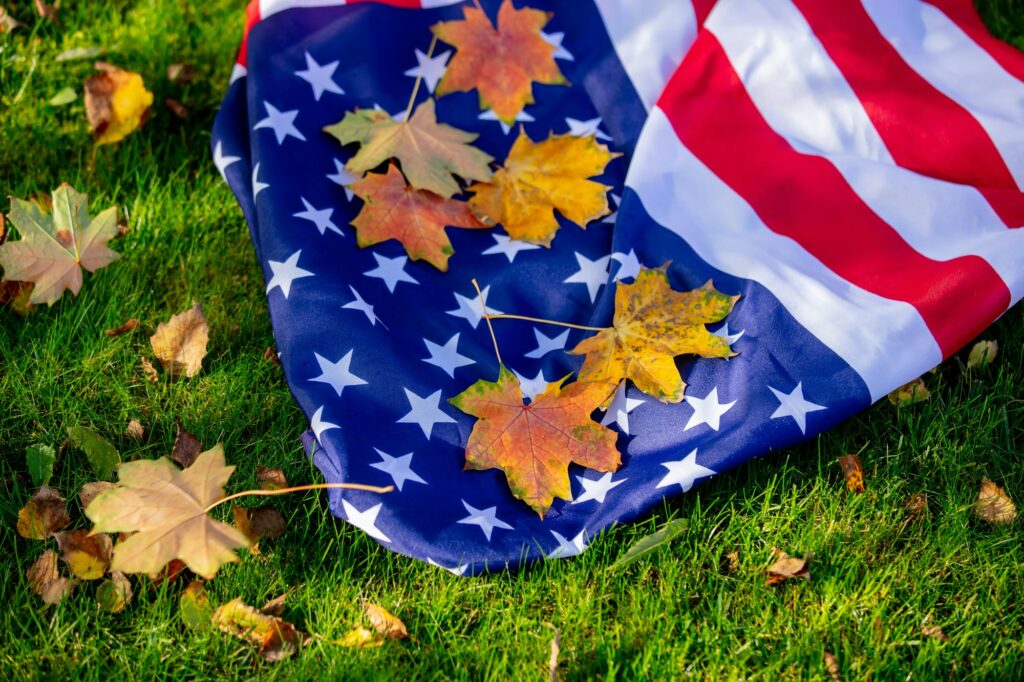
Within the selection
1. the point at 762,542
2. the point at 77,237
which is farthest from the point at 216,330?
the point at 762,542

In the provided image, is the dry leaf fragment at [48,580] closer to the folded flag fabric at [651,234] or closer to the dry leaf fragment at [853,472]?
the folded flag fabric at [651,234]

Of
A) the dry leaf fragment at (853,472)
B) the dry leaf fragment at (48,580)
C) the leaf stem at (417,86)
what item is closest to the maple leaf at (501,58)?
the leaf stem at (417,86)

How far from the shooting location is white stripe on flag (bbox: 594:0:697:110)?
199 centimetres

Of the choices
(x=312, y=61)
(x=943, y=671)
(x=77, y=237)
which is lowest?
(x=943, y=671)

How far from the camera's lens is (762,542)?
4.68 ft

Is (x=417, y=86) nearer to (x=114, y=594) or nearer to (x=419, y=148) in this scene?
(x=419, y=148)

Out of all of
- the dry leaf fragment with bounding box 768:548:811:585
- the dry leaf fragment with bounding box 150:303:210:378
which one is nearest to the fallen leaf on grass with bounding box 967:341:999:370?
the dry leaf fragment with bounding box 768:548:811:585

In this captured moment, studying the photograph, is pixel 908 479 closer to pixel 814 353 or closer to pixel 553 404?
pixel 814 353

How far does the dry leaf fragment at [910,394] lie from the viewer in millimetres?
1610

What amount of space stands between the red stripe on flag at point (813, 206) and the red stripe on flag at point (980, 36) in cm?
49

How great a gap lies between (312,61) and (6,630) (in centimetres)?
122

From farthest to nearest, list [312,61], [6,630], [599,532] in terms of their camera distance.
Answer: [312,61], [599,532], [6,630]

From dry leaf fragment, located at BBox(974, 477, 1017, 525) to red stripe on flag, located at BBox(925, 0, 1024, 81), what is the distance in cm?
90

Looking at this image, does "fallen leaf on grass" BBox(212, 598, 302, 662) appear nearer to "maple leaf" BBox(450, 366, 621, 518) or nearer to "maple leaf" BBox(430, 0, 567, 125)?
"maple leaf" BBox(450, 366, 621, 518)
